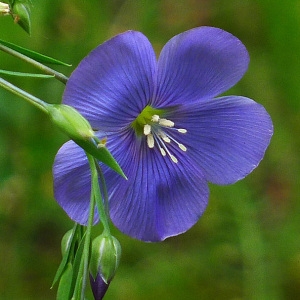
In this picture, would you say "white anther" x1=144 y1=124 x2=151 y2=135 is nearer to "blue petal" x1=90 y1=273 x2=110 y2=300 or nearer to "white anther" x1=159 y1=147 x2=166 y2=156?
"white anther" x1=159 y1=147 x2=166 y2=156

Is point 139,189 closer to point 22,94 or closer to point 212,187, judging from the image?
point 22,94

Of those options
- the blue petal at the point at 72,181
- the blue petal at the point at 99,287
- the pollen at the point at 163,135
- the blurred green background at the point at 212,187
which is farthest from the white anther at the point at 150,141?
the blurred green background at the point at 212,187

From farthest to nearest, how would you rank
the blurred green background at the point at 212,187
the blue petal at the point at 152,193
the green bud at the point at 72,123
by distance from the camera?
the blurred green background at the point at 212,187 < the blue petal at the point at 152,193 < the green bud at the point at 72,123

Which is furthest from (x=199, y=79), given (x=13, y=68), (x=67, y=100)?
(x=13, y=68)

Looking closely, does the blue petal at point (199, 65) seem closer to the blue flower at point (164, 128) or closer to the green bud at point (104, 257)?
the blue flower at point (164, 128)

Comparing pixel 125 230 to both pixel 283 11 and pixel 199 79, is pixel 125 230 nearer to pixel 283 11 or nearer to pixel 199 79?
pixel 199 79

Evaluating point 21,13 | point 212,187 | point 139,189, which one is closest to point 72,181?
point 139,189

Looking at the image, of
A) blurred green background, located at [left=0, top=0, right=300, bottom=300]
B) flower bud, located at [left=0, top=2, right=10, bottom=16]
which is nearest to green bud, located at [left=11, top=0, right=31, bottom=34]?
flower bud, located at [left=0, top=2, right=10, bottom=16]
